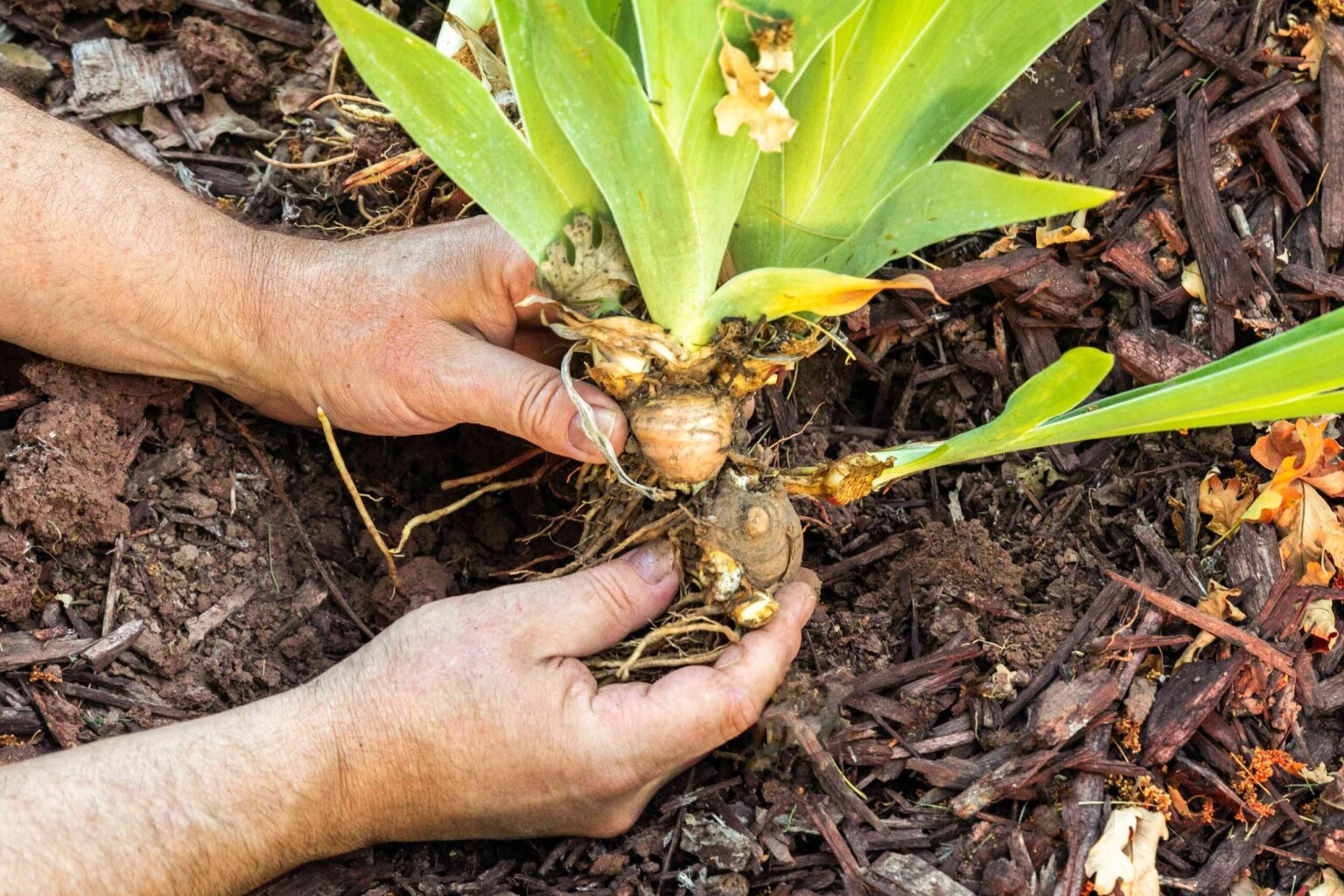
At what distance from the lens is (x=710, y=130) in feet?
3.70

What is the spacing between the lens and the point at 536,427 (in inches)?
54.2

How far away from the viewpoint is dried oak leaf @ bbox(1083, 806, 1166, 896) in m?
1.26

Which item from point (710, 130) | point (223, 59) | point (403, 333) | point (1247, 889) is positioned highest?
point (710, 130)

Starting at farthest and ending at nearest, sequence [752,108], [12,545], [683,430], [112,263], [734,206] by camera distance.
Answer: [112,263] < [12,545] < [683,430] < [734,206] < [752,108]

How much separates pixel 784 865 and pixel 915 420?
755mm

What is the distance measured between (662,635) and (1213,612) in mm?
725

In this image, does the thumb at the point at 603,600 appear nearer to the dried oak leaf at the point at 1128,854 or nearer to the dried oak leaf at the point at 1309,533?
the dried oak leaf at the point at 1128,854

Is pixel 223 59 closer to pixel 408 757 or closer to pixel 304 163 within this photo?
pixel 304 163

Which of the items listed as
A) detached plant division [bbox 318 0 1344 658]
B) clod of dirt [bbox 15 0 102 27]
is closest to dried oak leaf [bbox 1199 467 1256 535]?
detached plant division [bbox 318 0 1344 658]

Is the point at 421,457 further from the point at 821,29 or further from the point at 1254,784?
the point at 1254,784

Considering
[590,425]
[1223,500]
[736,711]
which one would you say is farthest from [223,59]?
[1223,500]

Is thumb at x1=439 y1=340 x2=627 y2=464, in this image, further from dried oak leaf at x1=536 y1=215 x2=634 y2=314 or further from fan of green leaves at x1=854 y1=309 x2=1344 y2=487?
fan of green leaves at x1=854 y1=309 x2=1344 y2=487

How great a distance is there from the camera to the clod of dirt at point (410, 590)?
1.59 m

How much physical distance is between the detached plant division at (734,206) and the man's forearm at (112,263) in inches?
19.3
